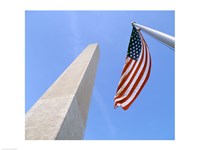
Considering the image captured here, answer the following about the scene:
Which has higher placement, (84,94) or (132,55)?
(132,55)

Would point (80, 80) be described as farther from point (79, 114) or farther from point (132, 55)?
point (132, 55)

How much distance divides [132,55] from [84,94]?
76.7 inches

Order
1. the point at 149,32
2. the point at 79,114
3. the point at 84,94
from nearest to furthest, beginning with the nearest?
the point at 149,32 → the point at 79,114 → the point at 84,94

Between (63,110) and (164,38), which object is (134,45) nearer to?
(164,38)

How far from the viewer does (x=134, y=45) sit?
6.11 m

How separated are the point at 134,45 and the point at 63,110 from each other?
7.78 feet

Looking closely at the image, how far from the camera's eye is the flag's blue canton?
237 inches

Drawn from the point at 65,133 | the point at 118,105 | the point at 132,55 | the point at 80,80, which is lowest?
the point at 65,133

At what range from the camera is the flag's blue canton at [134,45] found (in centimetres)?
602

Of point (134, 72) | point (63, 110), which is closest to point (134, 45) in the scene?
point (134, 72)

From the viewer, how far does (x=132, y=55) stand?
6066 millimetres

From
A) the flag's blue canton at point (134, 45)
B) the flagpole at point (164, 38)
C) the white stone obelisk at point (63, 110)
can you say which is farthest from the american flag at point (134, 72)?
the white stone obelisk at point (63, 110)
